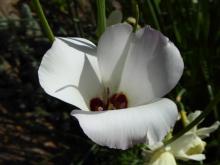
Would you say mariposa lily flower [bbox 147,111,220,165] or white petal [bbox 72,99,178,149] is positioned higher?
white petal [bbox 72,99,178,149]

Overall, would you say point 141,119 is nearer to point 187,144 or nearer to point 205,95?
point 187,144

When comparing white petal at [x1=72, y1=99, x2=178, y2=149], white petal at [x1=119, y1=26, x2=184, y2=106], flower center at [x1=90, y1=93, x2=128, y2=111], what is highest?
white petal at [x1=119, y1=26, x2=184, y2=106]

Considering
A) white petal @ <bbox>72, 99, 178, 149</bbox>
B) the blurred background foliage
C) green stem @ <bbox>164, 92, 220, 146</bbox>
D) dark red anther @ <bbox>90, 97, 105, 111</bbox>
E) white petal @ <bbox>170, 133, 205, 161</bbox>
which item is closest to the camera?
white petal @ <bbox>72, 99, 178, 149</bbox>

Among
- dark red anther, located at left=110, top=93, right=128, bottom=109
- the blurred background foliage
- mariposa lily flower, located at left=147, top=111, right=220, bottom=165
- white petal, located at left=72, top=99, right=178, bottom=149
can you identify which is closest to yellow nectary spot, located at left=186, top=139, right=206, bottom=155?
mariposa lily flower, located at left=147, top=111, right=220, bottom=165

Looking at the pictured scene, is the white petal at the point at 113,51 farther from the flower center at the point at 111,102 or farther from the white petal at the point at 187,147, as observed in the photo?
the white petal at the point at 187,147

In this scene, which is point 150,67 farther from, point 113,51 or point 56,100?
point 56,100


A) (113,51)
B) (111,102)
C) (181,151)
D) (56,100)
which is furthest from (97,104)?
(56,100)

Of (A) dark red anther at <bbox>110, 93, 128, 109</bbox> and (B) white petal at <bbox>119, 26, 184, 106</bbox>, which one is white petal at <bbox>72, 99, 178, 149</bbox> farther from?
(A) dark red anther at <bbox>110, 93, 128, 109</bbox>
